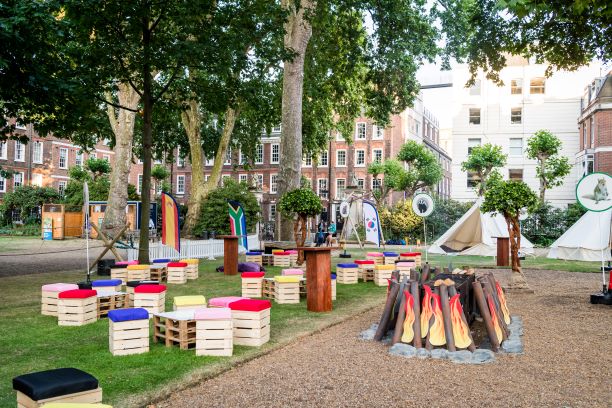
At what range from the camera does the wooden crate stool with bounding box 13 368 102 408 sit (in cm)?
418

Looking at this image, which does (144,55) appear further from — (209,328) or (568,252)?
(568,252)

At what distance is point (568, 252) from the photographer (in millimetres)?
24766

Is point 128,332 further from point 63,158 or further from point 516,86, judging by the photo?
point 63,158

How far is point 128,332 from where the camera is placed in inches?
292

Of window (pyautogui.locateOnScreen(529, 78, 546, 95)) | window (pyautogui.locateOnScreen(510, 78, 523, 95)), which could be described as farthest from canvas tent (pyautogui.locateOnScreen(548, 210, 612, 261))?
window (pyautogui.locateOnScreen(510, 78, 523, 95))

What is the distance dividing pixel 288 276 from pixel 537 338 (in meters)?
5.33

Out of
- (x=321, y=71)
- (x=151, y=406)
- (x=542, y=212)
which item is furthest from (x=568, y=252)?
(x=151, y=406)

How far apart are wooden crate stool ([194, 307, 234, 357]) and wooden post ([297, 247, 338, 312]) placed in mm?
3459

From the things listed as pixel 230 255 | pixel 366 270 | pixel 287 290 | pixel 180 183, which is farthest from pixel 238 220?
pixel 180 183

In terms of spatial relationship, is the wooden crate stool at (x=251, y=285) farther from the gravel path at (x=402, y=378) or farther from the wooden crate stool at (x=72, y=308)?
Answer: the wooden crate stool at (x=72, y=308)

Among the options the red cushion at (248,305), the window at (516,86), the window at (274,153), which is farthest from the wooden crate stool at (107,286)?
the window at (274,153)

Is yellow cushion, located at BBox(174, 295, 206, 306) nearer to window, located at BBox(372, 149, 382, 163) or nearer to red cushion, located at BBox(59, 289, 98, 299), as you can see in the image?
red cushion, located at BBox(59, 289, 98, 299)

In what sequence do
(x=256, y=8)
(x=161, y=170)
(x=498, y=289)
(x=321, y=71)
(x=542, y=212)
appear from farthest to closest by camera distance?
(x=161, y=170), (x=542, y=212), (x=321, y=71), (x=256, y=8), (x=498, y=289)

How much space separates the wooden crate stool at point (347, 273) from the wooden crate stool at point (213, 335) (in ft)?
28.5
